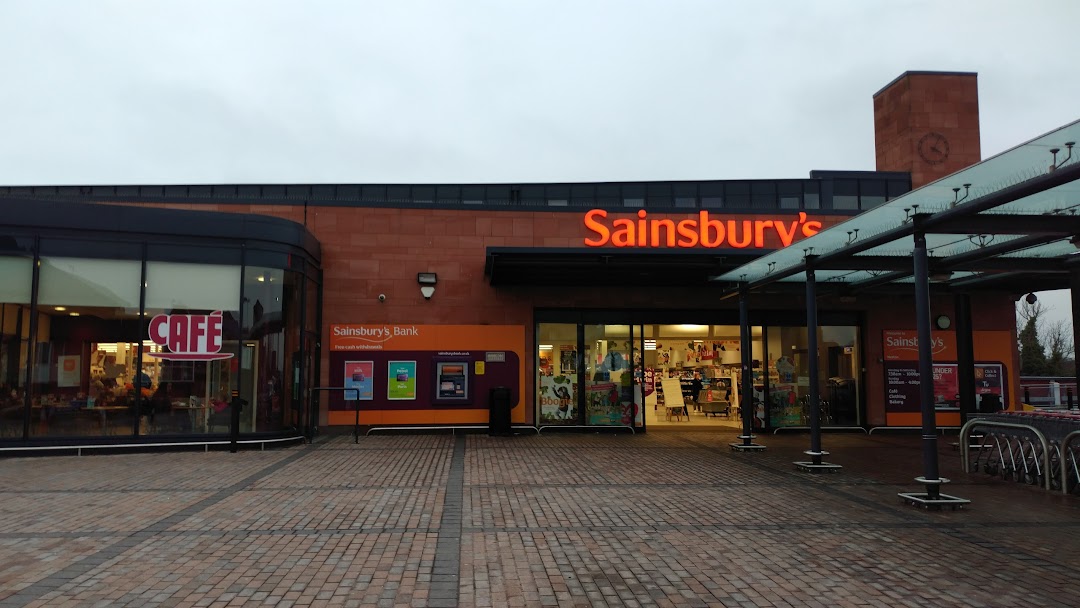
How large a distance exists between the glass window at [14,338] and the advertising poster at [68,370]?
445 mm

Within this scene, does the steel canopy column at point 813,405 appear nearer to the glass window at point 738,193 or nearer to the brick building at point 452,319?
the brick building at point 452,319

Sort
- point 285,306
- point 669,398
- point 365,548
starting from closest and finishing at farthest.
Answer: point 365,548 → point 285,306 → point 669,398

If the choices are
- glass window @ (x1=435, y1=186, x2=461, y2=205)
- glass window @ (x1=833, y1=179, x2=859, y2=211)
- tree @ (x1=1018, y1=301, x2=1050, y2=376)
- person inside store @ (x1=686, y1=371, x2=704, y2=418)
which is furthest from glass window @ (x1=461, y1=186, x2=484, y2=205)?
tree @ (x1=1018, y1=301, x2=1050, y2=376)

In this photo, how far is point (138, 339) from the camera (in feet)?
38.6

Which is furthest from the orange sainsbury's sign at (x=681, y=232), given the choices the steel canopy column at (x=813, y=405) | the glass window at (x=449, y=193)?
the glass window at (x=449, y=193)

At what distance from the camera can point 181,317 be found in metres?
12.0

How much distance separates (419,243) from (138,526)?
935 centimetres

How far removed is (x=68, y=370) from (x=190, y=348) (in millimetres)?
1784

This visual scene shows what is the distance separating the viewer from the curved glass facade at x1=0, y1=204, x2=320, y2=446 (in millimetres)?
11266

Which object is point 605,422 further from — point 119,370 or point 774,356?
point 119,370

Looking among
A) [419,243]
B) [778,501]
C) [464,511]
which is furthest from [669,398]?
[464,511]

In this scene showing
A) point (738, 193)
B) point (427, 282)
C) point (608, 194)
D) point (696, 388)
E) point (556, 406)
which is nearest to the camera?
point (427, 282)

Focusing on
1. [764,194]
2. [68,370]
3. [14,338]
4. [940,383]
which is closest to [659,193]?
[764,194]

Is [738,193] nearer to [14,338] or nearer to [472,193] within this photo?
[472,193]
